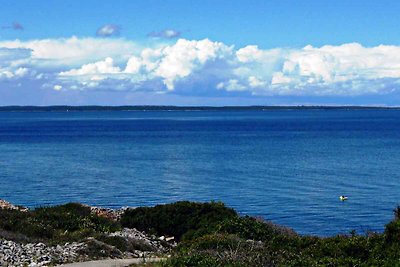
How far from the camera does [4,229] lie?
2795 centimetres

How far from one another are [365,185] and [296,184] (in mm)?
6796

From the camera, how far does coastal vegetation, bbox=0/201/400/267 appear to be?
18281mm

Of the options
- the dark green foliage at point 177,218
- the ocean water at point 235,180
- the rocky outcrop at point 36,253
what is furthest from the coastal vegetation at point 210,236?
the ocean water at point 235,180

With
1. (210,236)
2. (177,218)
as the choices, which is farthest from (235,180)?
(210,236)

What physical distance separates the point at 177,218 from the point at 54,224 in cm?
663

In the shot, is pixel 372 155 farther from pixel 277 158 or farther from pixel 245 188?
pixel 245 188

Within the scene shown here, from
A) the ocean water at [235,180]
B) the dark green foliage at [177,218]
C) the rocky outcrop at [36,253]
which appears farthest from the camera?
the ocean water at [235,180]

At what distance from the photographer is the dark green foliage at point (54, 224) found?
89.1 ft

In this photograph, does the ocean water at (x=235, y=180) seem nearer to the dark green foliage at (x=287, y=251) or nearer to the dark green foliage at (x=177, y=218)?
the dark green foliage at (x=177, y=218)

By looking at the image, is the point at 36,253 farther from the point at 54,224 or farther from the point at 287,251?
the point at 287,251

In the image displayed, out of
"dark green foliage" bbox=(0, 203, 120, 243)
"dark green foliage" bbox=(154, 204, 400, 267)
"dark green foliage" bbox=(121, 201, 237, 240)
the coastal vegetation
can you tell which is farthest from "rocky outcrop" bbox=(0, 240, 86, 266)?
"dark green foliage" bbox=(121, 201, 237, 240)

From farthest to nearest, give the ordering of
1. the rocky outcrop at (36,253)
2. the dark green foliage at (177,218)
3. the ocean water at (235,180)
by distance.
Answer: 1. the ocean water at (235,180)
2. the dark green foliage at (177,218)
3. the rocky outcrop at (36,253)

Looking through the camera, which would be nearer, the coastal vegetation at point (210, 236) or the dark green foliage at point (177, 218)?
the coastal vegetation at point (210, 236)

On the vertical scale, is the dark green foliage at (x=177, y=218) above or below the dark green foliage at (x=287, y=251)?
below
